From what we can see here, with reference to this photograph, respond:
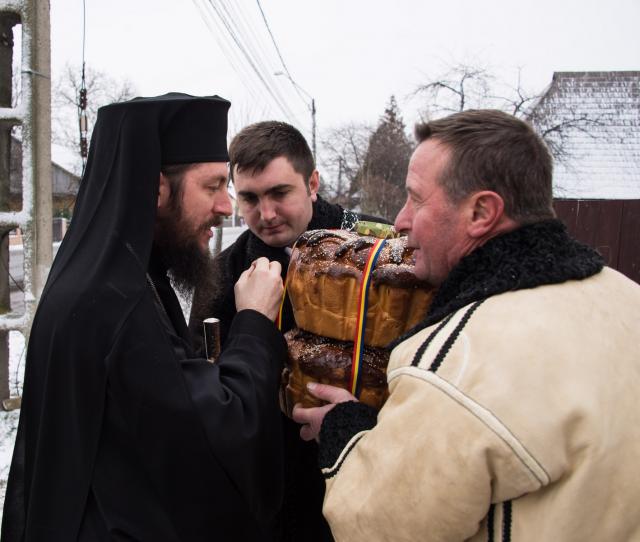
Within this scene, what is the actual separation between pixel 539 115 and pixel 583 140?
4.56 ft

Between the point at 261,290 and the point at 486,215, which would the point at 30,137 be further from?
the point at 486,215

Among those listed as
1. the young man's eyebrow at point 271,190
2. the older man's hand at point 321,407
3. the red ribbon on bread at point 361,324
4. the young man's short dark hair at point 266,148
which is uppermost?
the young man's short dark hair at point 266,148

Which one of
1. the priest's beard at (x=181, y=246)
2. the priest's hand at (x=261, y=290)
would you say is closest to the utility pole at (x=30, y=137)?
the priest's beard at (x=181, y=246)

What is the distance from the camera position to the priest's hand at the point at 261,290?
1841 mm

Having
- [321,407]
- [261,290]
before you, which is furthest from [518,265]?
[261,290]

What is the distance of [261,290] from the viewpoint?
74.0 inches

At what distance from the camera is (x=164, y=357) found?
148 cm

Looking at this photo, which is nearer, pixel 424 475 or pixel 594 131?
pixel 424 475

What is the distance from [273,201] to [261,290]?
0.86m

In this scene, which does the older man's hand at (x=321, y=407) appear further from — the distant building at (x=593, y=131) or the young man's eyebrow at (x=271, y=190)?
the distant building at (x=593, y=131)

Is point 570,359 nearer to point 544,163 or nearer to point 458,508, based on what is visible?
point 458,508

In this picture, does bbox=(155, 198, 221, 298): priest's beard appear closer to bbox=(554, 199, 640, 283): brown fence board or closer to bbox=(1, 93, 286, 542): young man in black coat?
bbox=(1, 93, 286, 542): young man in black coat

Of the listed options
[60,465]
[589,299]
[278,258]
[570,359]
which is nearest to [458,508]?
[570,359]

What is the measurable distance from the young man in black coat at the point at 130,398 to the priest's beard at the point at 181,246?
254 mm
